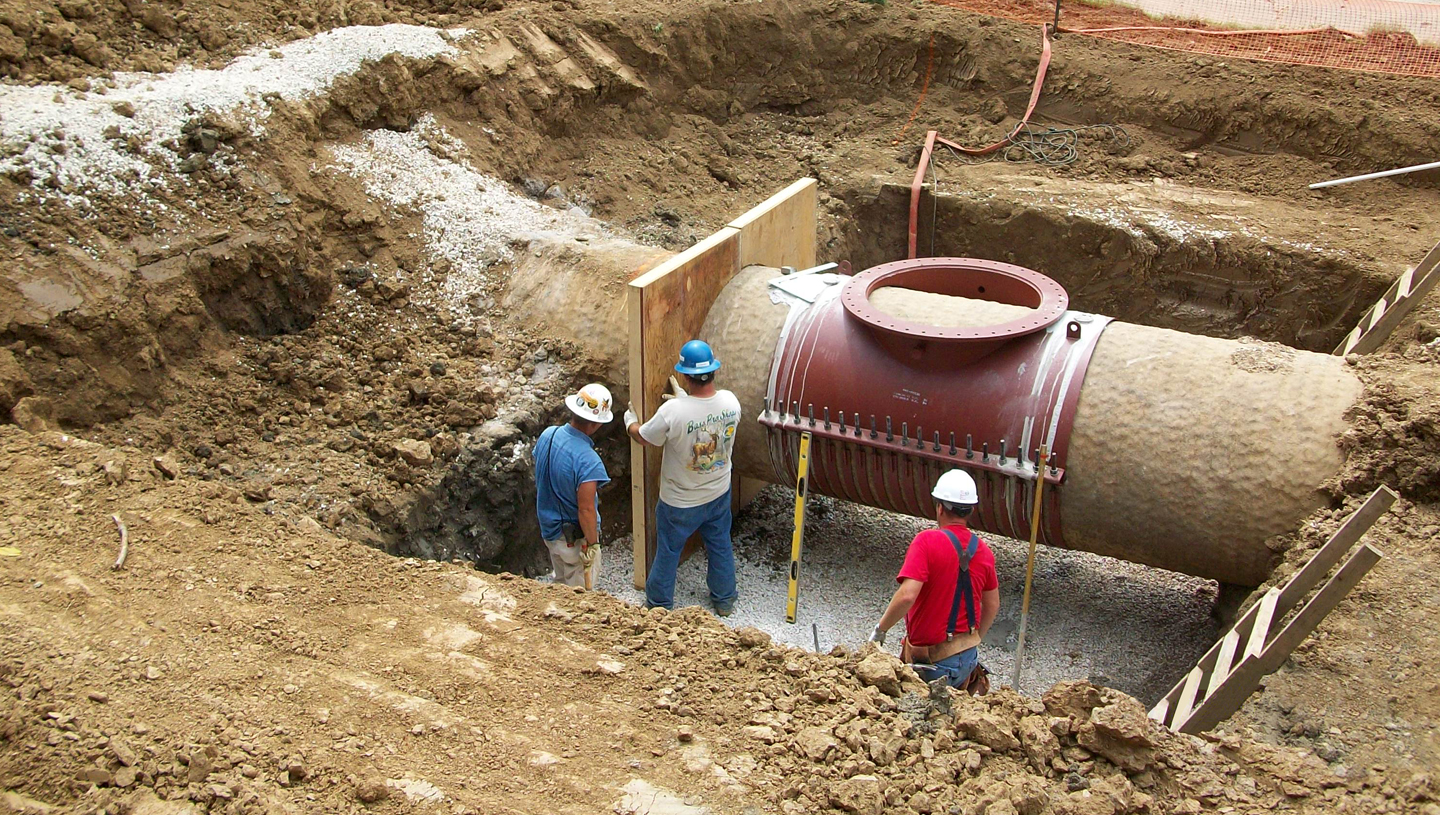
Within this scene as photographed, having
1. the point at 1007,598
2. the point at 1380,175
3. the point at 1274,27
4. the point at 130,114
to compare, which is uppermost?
the point at 1274,27

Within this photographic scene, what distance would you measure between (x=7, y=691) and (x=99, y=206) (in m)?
3.28

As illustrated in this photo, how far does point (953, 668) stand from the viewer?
4.64 meters

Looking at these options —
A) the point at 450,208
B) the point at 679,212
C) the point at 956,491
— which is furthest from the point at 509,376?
the point at 956,491

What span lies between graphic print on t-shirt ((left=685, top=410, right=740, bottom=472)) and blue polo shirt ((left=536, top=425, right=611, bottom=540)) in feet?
1.60

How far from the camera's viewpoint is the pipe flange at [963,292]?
5301 millimetres

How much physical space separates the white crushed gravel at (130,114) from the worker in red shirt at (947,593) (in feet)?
14.8

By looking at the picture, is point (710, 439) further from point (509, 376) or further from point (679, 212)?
point (679, 212)

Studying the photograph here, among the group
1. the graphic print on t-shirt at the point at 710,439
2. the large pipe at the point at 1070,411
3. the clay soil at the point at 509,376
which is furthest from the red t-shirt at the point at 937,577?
the graphic print on t-shirt at the point at 710,439

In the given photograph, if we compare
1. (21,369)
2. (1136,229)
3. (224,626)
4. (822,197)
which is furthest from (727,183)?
(224,626)

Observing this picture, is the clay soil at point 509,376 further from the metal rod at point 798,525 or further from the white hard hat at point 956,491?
the metal rod at point 798,525

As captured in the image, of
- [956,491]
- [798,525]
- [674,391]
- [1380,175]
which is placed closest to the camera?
[956,491]

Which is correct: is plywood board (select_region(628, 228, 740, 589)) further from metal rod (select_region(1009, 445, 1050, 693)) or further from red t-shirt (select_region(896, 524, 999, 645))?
metal rod (select_region(1009, 445, 1050, 693))

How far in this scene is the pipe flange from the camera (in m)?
5.30

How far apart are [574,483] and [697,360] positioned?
34.7 inches
